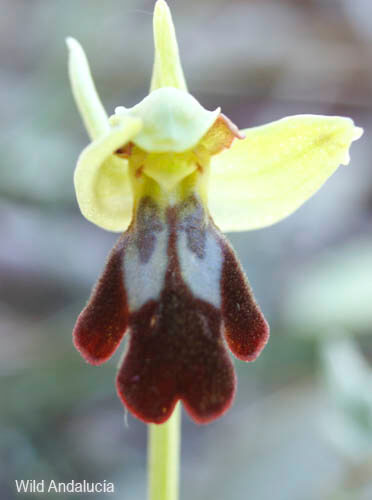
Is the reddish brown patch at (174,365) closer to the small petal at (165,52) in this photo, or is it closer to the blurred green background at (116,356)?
the small petal at (165,52)

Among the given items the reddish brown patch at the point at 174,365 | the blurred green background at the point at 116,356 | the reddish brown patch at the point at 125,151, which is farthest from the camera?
the blurred green background at the point at 116,356

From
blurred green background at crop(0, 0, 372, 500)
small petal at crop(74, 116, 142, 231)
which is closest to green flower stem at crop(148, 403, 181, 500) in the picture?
small petal at crop(74, 116, 142, 231)

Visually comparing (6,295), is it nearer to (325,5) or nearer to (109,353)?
(109,353)

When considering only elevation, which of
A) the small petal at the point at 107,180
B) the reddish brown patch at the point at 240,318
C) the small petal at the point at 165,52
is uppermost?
the small petal at the point at 165,52

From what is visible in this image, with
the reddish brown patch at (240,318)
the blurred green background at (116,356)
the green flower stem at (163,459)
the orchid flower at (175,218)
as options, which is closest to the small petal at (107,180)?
the orchid flower at (175,218)

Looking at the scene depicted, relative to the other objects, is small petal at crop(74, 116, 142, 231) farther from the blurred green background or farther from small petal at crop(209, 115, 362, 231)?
the blurred green background

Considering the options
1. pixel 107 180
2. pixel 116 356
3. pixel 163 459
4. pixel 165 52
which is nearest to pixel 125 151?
pixel 107 180

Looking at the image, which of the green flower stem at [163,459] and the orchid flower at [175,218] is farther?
the green flower stem at [163,459]
